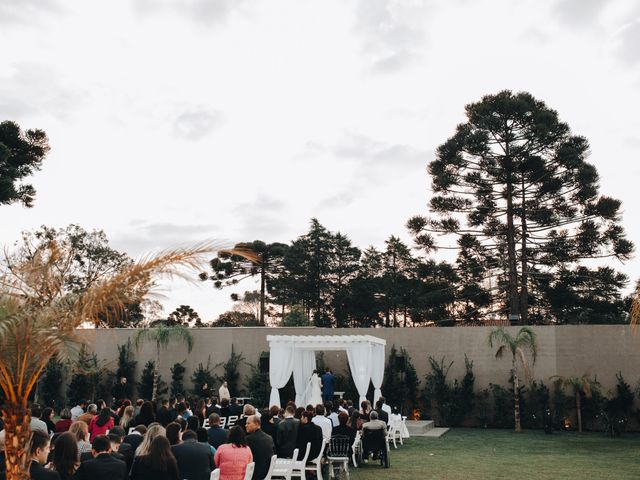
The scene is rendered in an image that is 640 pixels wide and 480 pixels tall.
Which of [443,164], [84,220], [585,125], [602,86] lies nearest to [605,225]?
[585,125]

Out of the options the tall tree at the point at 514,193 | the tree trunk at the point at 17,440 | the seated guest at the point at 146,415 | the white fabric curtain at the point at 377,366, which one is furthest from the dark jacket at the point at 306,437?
the tall tree at the point at 514,193

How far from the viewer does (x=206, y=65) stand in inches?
462

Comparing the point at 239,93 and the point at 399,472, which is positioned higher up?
the point at 239,93

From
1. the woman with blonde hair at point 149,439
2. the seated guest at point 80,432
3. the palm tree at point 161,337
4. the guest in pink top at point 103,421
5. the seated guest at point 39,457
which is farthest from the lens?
the palm tree at point 161,337

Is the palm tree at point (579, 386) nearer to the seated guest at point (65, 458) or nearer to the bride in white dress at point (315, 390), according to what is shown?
the bride in white dress at point (315, 390)

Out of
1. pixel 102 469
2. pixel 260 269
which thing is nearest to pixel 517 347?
pixel 102 469

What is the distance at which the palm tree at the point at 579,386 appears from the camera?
16891 mm

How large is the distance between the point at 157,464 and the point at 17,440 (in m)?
1.01

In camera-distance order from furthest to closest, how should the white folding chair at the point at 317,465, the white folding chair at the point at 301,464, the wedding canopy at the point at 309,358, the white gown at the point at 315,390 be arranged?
the white gown at the point at 315,390 < the wedding canopy at the point at 309,358 < the white folding chair at the point at 317,465 < the white folding chair at the point at 301,464

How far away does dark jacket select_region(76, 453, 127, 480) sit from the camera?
4.63 m

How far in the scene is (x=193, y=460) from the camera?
571cm

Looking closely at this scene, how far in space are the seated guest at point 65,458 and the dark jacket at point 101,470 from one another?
0.09 meters

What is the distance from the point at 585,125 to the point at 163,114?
23842mm

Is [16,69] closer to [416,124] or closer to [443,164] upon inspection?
[416,124]
